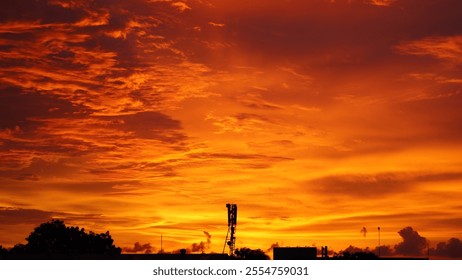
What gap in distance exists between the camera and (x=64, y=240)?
11488cm

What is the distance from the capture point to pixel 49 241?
113m

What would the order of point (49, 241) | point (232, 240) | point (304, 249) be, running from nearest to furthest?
point (232, 240), point (304, 249), point (49, 241)

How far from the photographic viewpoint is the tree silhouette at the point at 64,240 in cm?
11244

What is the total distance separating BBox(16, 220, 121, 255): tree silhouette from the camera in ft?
369

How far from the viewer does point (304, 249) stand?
64438 millimetres
